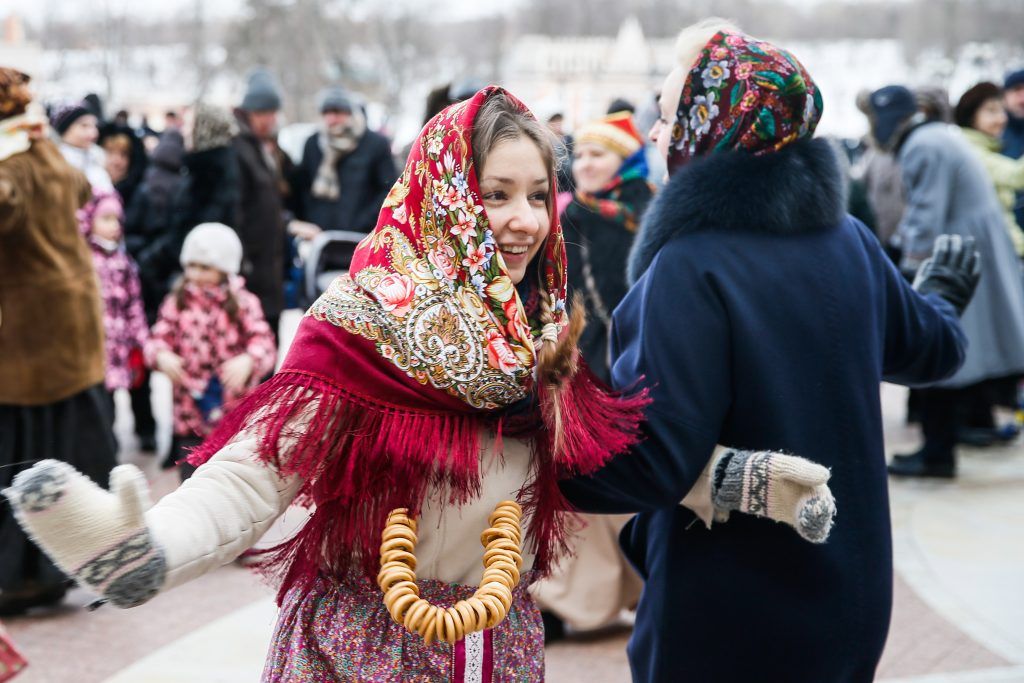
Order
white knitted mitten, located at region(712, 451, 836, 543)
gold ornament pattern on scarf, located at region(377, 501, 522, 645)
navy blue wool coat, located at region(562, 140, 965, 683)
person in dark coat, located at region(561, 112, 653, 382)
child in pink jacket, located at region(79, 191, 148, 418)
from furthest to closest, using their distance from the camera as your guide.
→ child in pink jacket, located at region(79, 191, 148, 418), person in dark coat, located at region(561, 112, 653, 382), navy blue wool coat, located at region(562, 140, 965, 683), white knitted mitten, located at region(712, 451, 836, 543), gold ornament pattern on scarf, located at region(377, 501, 522, 645)

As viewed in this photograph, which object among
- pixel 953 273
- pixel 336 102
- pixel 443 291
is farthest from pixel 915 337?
pixel 336 102

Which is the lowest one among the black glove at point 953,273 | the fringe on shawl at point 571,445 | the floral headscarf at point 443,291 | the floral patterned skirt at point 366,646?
the floral patterned skirt at point 366,646

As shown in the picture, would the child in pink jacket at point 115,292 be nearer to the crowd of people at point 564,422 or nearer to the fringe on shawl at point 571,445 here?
the crowd of people at point 564,422

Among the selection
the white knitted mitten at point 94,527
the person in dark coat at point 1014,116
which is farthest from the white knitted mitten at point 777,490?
the person in dark coat at point 1014,116

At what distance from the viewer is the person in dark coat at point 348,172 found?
285 inches

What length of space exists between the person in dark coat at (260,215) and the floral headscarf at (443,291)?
486cm

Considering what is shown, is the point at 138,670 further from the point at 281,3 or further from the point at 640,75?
the point at 640,75

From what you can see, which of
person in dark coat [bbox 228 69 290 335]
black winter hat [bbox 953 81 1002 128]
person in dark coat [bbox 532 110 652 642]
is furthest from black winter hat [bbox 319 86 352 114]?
black winter hat [bbox 953 81 1002 128]

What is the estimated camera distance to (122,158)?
26.4 ft

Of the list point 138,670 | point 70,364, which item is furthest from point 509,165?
point 70,364

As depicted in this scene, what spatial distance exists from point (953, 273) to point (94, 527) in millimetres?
2279

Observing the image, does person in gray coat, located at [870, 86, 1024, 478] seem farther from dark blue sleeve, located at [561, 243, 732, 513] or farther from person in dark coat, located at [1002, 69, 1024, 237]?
dark blue sleeve, located at [561, 243, 732, 513]

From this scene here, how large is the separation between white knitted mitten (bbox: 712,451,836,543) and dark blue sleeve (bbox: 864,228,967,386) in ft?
1.97

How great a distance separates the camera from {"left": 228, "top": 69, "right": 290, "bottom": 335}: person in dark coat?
6.75 m
